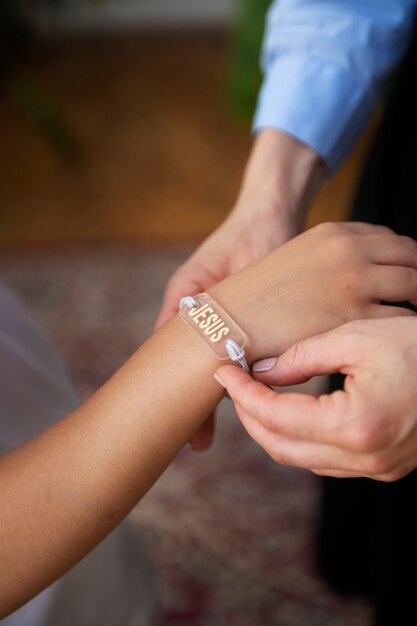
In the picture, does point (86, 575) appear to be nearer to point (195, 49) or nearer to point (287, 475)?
point (287, 475)

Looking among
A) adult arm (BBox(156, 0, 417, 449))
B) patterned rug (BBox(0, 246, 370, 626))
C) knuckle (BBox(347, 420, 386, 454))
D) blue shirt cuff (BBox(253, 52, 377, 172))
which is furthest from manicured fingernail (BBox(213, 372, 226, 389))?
patterned rug (BBox(0, 246, 370, 626))

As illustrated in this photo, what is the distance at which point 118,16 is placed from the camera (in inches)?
138

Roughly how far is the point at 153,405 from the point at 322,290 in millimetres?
201

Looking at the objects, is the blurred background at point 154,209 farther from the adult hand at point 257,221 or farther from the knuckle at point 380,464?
the knuckle at point 380,464

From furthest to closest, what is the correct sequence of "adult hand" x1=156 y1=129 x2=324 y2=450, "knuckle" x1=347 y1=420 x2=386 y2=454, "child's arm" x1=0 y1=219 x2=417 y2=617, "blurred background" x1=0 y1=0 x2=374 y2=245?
"blurred background" x1=0 y1=0 x2=374 y2=245
"adult hand" x1=156 y1=129 x2=324 y2=450
"child's arm" x1=0 y1=219 x2=417 y2=617
"knuckle" x1=347 y1=420 x2=386 y2=454

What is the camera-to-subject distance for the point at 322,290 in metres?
0.70

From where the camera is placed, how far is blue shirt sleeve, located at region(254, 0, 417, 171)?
92 cm

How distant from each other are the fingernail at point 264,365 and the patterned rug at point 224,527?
0.85m

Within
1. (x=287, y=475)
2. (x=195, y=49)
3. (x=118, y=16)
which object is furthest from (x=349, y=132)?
→ (x=118, y=16)

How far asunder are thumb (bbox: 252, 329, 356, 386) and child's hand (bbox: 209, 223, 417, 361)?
44 mm

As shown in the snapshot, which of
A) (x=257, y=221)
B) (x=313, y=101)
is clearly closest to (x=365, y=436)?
(x=257, y=221)

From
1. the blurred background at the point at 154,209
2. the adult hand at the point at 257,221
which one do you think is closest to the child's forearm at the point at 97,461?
the adult hand at the point at 257,221

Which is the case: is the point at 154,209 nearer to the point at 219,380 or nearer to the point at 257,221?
the point at 257,221

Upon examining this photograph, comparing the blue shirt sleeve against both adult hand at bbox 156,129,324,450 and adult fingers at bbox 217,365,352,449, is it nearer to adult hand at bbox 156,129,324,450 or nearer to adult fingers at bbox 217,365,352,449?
adult hand at bbox 156,129,324,450
